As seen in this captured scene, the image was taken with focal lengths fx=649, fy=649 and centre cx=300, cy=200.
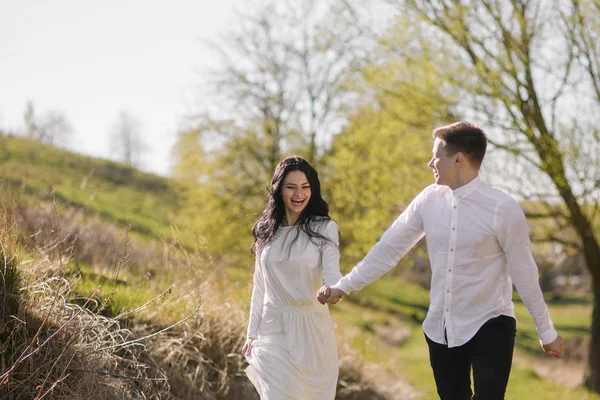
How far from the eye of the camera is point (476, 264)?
3.63m

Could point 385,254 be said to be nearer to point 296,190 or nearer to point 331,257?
point 331,257

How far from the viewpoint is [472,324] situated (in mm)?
3594

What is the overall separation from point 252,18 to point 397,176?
10.0 metres

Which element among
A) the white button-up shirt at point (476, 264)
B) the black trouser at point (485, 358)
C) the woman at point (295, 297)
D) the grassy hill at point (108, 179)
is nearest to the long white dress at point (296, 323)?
the woman at point (295, 297)

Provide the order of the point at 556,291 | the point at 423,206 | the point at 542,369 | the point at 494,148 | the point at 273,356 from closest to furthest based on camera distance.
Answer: the point at 423,206
the point at 273,356
the point at 494,148
the point at 542,369
the point at 556,291

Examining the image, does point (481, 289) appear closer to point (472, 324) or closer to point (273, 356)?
point (472, 324)

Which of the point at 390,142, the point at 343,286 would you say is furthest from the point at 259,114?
the point at 343,286

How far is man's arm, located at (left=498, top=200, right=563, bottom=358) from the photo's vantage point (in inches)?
140

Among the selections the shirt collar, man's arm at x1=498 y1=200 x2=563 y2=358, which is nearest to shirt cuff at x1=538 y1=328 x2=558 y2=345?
man's arm at x1=498 y1=200 x2=563 y2=358

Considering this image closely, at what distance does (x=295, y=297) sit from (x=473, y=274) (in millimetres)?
1203

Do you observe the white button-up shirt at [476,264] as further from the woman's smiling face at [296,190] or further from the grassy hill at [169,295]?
the grassy hill at [169,295]

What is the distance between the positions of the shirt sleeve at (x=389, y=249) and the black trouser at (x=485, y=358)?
59 cm

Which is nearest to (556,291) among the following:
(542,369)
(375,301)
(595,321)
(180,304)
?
(375,301)

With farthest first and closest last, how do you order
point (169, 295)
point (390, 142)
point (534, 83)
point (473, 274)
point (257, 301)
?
point (390, 142) → point (534, 83) → point (169, 295) → point (257, 301) → point (473, 274)
